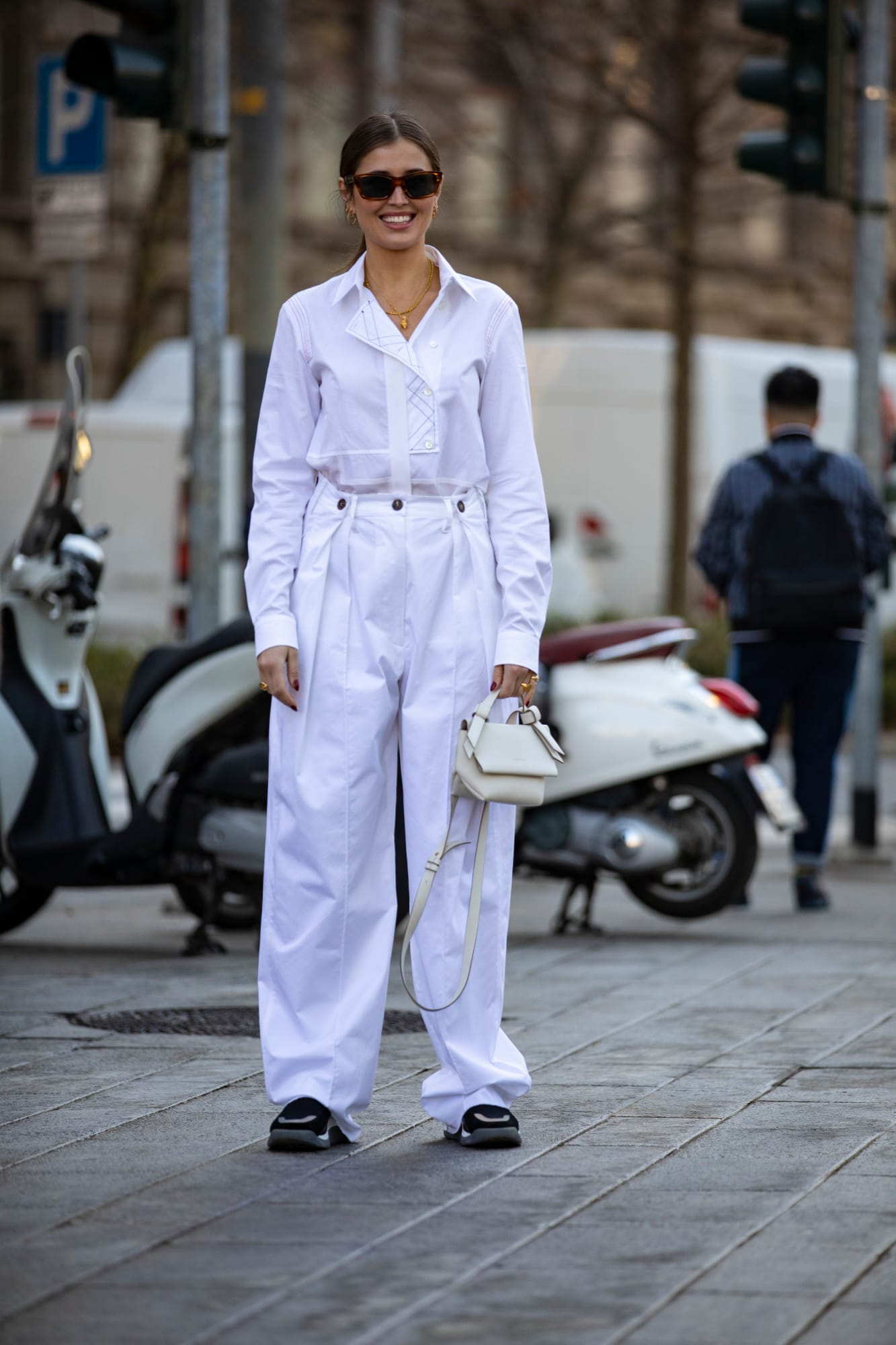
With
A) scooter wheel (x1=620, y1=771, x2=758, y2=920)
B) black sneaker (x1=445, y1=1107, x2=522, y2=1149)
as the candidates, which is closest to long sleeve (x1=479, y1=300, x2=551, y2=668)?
black sneaker (x1=445, y1=1107, x2=522, y2=1149)

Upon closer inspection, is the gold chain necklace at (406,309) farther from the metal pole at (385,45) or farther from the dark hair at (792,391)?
the metal pole at (385,45)

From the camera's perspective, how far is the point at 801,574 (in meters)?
8.70

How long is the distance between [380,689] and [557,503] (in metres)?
17.7

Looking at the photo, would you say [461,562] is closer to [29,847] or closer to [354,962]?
[354,962]

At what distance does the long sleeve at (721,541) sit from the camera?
8805mm

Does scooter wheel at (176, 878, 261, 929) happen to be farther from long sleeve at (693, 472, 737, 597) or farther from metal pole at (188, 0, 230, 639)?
long sleeve at (693, 472, 737, 597)

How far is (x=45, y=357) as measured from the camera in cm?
3036

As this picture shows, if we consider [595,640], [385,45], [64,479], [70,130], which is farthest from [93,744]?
[385,45]

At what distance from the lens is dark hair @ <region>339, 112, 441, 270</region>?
4.61m

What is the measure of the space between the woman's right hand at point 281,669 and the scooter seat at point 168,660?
2970mm

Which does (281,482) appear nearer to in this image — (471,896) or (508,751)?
(508,751)

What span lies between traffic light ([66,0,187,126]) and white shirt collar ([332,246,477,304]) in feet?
13.0

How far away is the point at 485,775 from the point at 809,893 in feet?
15.1

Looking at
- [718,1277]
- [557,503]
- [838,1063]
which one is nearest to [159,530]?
[557,503]
